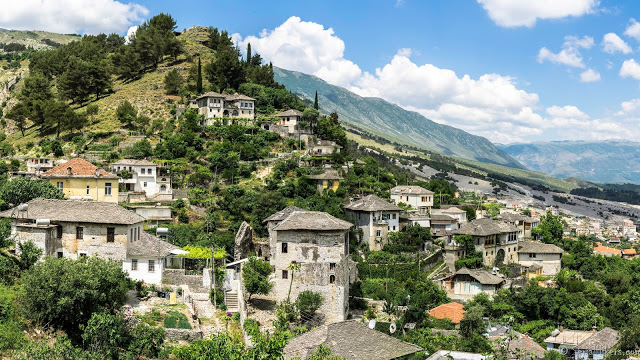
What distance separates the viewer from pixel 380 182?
71.8 meters

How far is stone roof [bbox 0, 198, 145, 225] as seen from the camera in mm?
34250

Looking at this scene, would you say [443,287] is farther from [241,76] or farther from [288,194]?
[241,76]

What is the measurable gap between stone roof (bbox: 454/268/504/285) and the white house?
1400 centimetres

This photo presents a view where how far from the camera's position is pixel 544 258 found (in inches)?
2527

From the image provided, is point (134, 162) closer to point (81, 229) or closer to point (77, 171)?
point (77, 171)

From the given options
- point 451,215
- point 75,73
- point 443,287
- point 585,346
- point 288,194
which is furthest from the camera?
point 75,73

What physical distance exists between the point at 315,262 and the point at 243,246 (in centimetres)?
969

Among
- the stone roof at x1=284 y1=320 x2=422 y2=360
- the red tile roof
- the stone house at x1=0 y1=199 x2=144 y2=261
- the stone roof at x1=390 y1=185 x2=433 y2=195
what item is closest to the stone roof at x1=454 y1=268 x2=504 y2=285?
the red tile roof

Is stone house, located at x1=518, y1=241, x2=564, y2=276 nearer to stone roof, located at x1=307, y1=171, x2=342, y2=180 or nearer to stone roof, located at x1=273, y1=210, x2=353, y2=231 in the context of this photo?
stone roof, located at x1=307, y1=171, x2=342, y2=180

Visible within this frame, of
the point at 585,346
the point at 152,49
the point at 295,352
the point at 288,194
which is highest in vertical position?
the point at 152,49

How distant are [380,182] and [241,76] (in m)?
34.3

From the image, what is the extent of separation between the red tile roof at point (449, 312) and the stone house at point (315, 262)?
13.1 metres

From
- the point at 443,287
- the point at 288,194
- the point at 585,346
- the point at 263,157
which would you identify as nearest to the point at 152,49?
the point at 263,157

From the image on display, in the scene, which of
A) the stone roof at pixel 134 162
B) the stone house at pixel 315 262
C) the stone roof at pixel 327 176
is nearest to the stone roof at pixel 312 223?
the stone house at pixel 315 262
